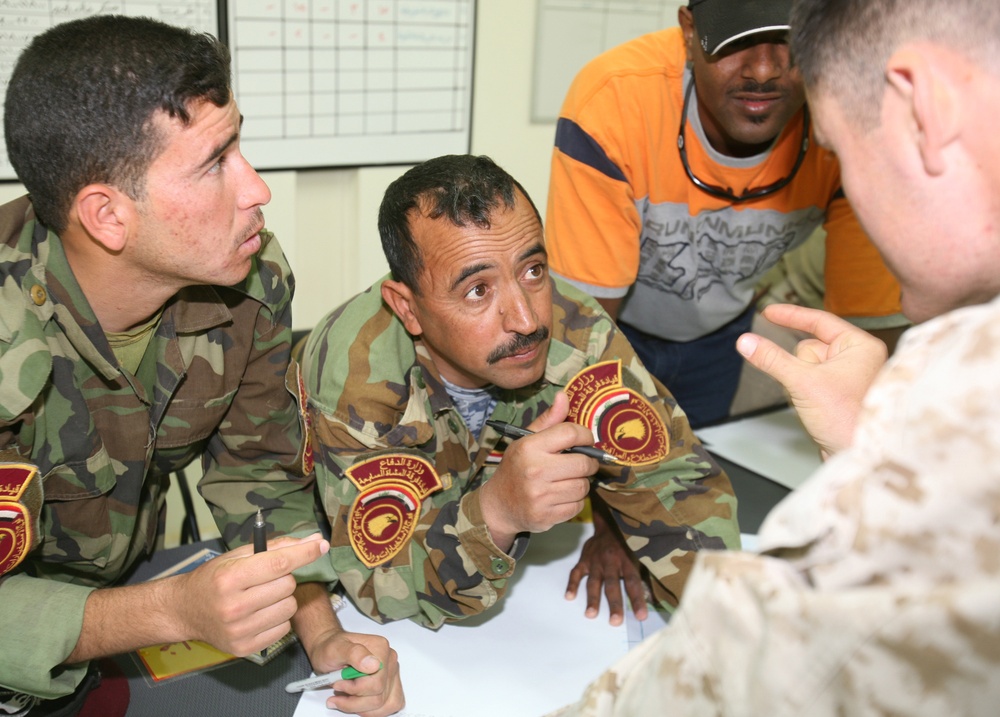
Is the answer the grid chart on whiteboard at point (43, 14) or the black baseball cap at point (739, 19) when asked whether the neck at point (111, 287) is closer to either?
the black baseball cap at point (739, 19)

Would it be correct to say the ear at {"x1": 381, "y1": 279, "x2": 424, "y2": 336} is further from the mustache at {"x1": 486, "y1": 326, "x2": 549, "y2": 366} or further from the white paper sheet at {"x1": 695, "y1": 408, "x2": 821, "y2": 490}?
the white paper sheet at {"x1": 695, "y1": 408, "x2": 821, "y2": 490}

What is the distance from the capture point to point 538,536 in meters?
1.67

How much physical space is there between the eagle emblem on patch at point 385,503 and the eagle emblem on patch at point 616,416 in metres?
0.30

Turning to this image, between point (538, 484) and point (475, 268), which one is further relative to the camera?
point (475, 268)

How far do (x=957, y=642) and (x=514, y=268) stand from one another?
1.05 meters

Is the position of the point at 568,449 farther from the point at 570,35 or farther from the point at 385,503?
the point at 570,35

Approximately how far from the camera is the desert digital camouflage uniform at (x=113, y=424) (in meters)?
1.19

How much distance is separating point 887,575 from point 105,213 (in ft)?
3.74

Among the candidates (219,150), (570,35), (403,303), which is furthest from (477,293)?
(570,35)

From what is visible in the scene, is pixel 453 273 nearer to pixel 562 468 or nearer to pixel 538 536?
pixel 562 468

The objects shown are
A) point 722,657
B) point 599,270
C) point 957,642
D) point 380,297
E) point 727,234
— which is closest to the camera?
point 957,642

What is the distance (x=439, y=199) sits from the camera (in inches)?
59.7

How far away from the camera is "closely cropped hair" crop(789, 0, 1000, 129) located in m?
0.69

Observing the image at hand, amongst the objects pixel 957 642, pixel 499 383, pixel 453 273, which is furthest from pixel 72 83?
pixel 957 642
